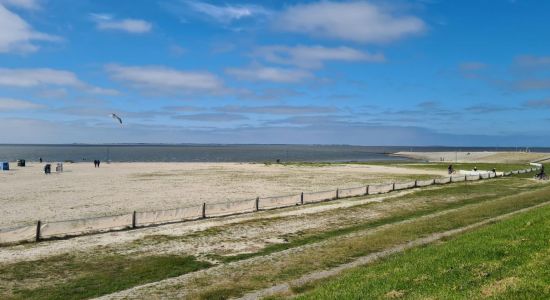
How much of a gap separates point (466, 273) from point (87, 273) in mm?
11306

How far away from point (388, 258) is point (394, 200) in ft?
62.3

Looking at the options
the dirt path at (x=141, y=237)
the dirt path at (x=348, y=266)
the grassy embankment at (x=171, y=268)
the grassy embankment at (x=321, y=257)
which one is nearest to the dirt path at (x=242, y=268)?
the dirt path at (x=348, y=266)

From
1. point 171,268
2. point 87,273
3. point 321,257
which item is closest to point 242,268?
point 171,268

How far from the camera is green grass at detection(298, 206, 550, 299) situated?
891 centimetres

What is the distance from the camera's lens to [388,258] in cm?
1498

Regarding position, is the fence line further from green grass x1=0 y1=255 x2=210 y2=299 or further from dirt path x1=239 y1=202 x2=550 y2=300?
dirt path x1=239 y1=202 x2=550 y2=300

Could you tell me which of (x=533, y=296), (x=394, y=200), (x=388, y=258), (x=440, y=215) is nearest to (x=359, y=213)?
(x=440, y=215)

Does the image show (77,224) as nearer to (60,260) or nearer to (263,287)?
(60,260)

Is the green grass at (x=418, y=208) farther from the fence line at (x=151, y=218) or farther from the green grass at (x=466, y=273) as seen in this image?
the green grass at (x=466, y=273)

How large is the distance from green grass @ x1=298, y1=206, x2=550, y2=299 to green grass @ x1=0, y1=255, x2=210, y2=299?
18.0 ft

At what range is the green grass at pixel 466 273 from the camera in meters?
8.91

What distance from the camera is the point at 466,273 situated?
10.5m

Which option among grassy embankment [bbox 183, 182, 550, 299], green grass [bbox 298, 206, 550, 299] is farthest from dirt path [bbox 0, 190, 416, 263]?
green grass [bbox 298, 206, 550, 299]

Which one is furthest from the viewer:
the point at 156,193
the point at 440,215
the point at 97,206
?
the point at 156,193
